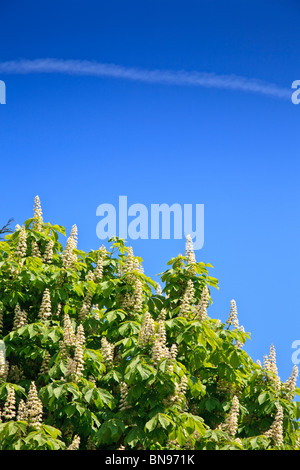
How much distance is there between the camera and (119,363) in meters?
14.9

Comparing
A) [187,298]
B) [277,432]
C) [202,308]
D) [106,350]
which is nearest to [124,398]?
[106,350]

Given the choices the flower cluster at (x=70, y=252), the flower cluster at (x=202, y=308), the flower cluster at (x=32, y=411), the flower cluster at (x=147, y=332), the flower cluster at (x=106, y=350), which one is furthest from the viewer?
the flower cluster at (x=70, y=252)

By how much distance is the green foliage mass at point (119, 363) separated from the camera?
12.6 metres

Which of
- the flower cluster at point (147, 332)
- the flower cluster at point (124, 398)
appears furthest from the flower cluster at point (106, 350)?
the flower cluster at point (147, 332)

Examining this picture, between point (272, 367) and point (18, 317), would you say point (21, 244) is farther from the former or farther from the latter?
point (272, 367)

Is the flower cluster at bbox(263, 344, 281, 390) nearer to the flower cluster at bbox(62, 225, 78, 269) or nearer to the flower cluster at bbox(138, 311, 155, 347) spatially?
the flower cluster at bbox(138, 311, 155, 347)

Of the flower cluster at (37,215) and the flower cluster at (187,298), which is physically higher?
the flower cluster at (37,215)

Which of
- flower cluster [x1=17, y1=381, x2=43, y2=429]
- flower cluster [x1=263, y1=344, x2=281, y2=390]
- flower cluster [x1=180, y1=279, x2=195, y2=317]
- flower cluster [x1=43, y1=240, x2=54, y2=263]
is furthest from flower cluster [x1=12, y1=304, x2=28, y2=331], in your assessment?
flower cluster [x1=263, y1=344, x2=281, y2=390]

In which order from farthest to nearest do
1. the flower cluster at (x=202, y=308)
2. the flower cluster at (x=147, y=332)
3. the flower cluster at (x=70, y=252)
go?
the flower cluster at (x=70, y=252) < the flower cluster at (x=202, y=308) < the flower cluster at (x=147, y=332)

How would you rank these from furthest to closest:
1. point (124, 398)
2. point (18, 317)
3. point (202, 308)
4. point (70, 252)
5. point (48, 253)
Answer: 1. point (48, 253)
2. point (70, 252)
3. point (18, 317)
4. point (202, 308)
5. point (124, 398)

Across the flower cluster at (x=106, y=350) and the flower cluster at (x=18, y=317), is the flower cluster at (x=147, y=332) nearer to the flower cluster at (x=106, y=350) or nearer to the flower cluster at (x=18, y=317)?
the flower cluster at (x=106, y=350)

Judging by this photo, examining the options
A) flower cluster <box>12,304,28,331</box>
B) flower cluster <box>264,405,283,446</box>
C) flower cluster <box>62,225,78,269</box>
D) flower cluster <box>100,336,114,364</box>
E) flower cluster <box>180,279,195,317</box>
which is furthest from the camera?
flower cluster <box>62,225,78,269</box>

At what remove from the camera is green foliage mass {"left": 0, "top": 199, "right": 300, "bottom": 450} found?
1258cm
